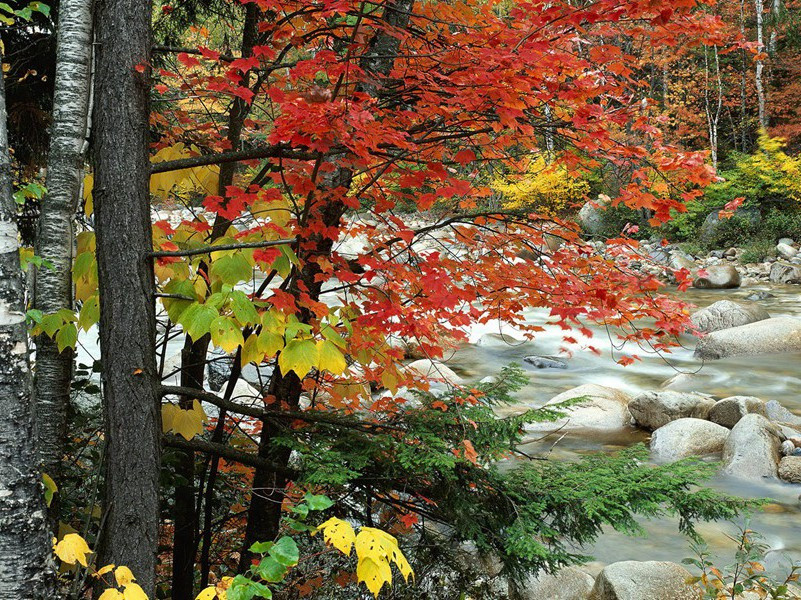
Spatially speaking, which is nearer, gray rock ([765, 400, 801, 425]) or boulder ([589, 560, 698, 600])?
boulder ([589, 560, 698, 600])

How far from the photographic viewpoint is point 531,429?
27.0ft

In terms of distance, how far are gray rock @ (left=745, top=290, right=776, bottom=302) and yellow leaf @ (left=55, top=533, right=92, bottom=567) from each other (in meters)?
16.1

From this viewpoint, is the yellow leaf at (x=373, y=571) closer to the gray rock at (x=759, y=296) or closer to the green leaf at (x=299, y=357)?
the green leaf at (x=299, y=357)

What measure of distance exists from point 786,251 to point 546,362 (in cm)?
1167

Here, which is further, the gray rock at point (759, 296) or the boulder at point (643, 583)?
the gray rock at point (759, 296)

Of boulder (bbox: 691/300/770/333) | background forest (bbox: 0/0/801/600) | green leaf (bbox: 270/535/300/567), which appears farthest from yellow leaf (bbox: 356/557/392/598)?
boulder (bbox: 691/300/770/333)

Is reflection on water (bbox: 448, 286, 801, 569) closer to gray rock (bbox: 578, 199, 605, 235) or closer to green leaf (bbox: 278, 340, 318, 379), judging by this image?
green leaf (bbox: 278, 340, 318, 379)

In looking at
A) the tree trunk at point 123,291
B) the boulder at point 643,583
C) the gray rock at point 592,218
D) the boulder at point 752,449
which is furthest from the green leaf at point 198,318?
the gray rock at point 592,218

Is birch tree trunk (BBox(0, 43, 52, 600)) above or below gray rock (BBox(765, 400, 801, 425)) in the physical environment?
above

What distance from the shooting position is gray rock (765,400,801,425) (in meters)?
8.01

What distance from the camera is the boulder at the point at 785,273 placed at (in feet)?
55.4

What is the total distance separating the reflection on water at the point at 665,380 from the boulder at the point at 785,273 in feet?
3.46

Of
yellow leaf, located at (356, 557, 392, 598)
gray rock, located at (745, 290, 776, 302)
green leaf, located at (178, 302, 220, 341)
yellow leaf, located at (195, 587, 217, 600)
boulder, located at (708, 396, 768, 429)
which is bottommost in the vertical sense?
boulder, located at (708, 396, 768, 429)

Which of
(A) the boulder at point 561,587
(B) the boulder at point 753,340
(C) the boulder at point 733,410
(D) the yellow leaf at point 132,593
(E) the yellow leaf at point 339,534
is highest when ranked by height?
(E) the yellow leaf at point 339,534
